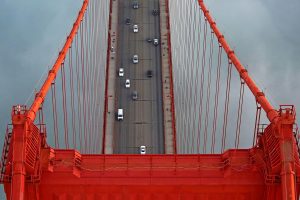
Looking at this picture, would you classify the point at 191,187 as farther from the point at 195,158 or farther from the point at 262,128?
the point at 262,128

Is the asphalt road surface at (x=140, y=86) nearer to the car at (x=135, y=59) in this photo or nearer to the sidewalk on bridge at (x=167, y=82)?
the car at (x=135, y=59)

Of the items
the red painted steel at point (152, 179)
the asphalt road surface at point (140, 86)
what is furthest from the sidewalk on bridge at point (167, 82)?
the red painted steel at point (152, 179)

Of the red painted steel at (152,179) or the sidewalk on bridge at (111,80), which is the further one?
the sidewalk on bridge at (111,80)

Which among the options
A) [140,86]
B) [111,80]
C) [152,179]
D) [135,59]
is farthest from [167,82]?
[152,179]

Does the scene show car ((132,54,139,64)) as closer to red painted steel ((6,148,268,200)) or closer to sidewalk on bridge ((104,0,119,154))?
sidewalk on bridge ((104,0,119,154))

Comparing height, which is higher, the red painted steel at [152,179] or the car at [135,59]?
the car at [135,59]

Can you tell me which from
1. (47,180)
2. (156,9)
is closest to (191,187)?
(47,180)

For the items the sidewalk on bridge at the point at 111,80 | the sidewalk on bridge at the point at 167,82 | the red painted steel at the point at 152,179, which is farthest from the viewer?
the sidewalk on bridge at the point at 167,82

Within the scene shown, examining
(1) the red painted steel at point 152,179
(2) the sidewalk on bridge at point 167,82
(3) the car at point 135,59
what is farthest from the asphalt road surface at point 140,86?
(1) the red painted steel at point 152,179

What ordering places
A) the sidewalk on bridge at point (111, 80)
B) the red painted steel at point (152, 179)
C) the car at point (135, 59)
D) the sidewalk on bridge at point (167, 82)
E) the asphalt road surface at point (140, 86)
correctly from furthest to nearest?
the car at point (135, 59) → the asphalt road surface at point (140, 86) → the sidewalk on bridge at point (167, 82) → the sidewalk on bridge at point (111, 80) → the red painted steel at point (152, 179)
